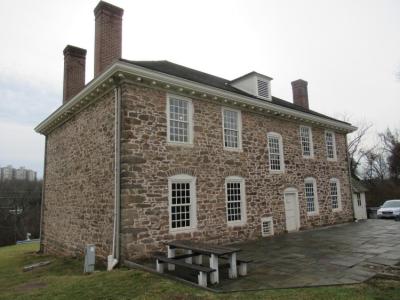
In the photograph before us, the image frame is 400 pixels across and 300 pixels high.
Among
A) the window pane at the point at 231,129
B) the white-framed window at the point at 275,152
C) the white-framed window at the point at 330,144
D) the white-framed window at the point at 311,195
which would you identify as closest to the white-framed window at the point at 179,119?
the window pane at the point at 231,129

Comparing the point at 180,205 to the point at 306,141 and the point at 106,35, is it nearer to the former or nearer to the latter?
the point at 106,35

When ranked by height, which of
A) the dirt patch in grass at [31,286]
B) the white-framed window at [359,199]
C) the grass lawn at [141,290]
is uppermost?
the white-framed window at [359,199]

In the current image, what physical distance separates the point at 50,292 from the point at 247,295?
455cm

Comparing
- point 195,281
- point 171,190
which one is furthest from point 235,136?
point 195,281

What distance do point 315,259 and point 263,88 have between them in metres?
9.26

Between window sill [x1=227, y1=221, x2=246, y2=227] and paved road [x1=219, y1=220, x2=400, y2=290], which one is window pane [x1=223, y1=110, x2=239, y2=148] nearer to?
window sill [x1=227, y1=221, x2=246, y2=227]

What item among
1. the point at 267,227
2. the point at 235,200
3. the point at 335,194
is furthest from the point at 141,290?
the point at 335,194

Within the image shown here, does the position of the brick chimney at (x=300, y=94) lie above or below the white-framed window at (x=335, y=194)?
above

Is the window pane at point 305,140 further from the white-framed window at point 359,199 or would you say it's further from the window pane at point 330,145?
the white-framed window at point 359,199

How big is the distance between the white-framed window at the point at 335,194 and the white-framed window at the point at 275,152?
4.84 meters

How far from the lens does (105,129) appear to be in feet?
33.4

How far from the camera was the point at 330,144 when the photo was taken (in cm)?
1816

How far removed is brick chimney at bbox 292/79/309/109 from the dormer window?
685 centimetres

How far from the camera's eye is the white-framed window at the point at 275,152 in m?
14.1
